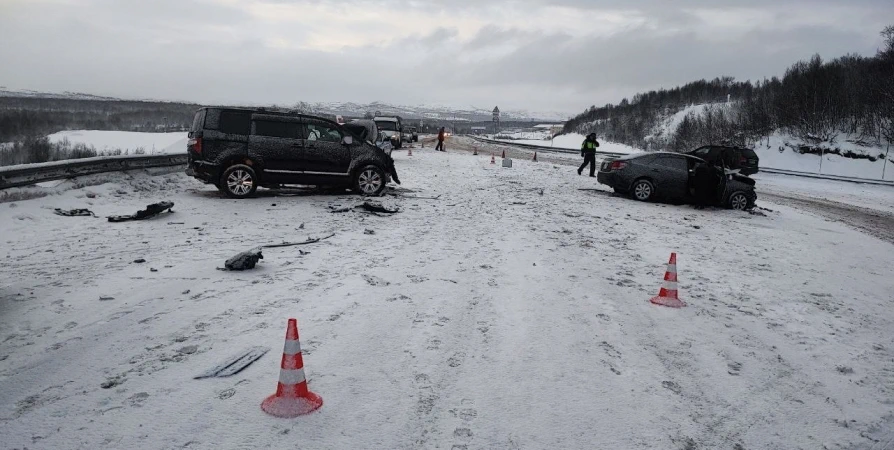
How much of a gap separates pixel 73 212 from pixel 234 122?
11.8 ft

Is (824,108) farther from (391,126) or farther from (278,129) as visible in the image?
(278,129)

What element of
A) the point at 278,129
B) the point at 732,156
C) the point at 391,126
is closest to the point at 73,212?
the point at 278,129

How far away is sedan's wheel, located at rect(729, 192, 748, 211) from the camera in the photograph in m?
13.0

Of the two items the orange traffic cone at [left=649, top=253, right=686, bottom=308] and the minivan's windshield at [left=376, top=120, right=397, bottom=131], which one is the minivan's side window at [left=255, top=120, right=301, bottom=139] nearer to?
the orange traffic cone at [left=649, top=253, right=686, bottom=308]

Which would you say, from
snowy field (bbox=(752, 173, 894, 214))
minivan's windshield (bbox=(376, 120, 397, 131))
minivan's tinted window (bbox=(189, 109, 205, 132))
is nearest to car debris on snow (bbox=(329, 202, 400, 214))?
minivan's tinted window (bbox=(189, 109, 205, 132))

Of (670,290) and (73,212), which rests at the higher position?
(73,212)

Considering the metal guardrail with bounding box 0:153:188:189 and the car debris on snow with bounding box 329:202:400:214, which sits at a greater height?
the metal guardrail with bounding box 0:153:188:189


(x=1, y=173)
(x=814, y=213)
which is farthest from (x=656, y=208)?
(x=1, y=173)

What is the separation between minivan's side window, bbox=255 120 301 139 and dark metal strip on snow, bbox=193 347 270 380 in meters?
8.30

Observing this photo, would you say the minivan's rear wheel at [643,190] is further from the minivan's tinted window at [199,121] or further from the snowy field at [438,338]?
the minivan's tinted window at [199,121]

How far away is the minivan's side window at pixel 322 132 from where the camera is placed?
1168 centimetres

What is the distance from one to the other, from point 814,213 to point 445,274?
12.0m

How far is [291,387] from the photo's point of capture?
3117 mm

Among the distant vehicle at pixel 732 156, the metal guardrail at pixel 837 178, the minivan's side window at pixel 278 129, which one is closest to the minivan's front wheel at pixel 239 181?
the minivan's side window at pixel 278 129
